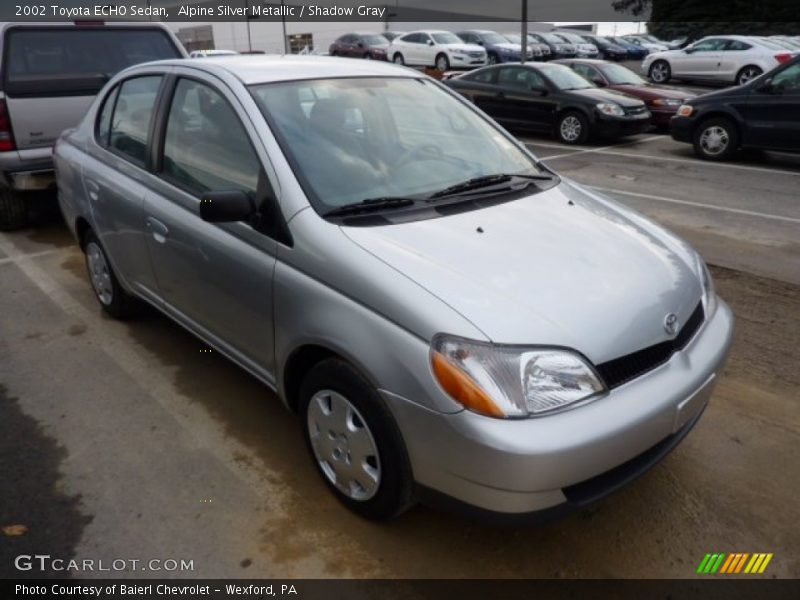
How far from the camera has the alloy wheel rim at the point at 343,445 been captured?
235cm

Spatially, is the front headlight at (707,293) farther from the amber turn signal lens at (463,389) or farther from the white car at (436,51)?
the white car at (436,51)

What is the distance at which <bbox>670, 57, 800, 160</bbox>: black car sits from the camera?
8.55 m

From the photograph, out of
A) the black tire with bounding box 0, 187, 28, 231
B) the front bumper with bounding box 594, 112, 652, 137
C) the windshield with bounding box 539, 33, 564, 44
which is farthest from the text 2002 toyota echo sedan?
the windshield with bounding box 539, 33, 564, 44

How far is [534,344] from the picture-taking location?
2.03 metres

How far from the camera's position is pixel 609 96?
11.3 m

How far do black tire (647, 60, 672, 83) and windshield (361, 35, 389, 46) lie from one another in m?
11.7

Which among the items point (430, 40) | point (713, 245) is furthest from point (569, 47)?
point (713, 245)

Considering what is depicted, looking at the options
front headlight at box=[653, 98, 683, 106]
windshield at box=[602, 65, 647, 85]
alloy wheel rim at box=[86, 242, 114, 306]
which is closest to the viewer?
alloy wheel rim at box=[86, 242, 114, 306]

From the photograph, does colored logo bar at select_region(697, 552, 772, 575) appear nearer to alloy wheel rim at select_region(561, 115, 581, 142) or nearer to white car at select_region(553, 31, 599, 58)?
alloy wheel rim at select_region(561, 115, 581, 142)

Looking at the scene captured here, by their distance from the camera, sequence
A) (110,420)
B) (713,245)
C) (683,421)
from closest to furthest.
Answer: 1. (683,421)
2. (110,420)
3. (713,245)

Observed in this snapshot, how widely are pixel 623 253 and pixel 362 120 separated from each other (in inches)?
53.2

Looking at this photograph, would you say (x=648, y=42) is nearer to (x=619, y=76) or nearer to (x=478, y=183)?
(x=619, y=76)

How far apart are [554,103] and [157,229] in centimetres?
969

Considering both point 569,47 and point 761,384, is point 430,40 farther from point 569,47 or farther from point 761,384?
point 761,384
